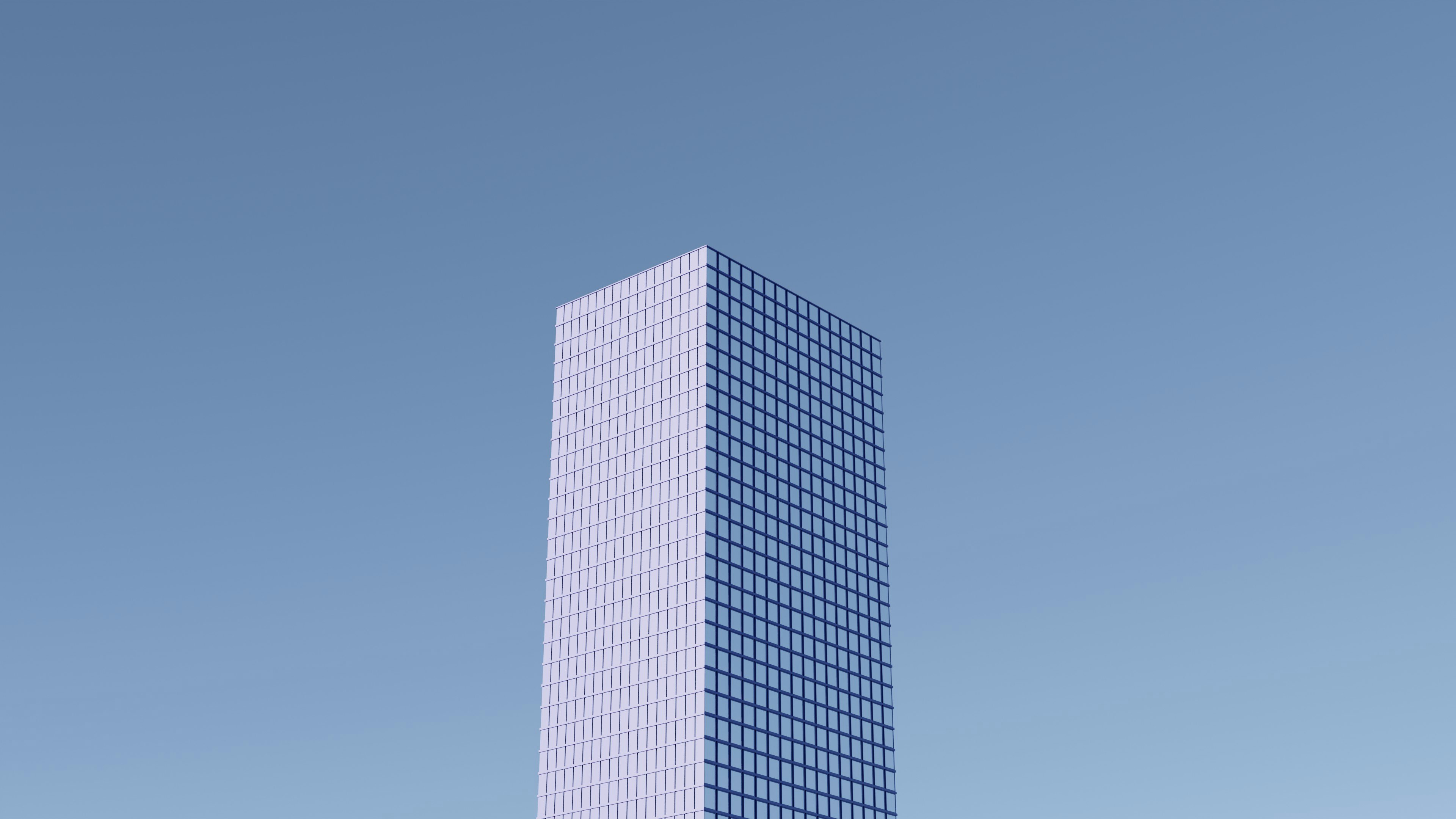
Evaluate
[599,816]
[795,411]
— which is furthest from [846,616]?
[599,816]

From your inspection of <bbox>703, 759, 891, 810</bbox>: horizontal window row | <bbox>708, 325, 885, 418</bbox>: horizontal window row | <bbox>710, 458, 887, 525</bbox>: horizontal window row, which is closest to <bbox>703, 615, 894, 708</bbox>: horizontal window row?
<bbox>703, 759, 891, 810</bbox>: horizontal window row

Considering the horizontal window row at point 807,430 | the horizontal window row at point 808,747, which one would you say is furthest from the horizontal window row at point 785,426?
the horizontal window row at point 808,747

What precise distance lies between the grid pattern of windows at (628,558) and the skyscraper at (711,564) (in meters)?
0.20

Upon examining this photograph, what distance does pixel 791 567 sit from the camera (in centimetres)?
16725

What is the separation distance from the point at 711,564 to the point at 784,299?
114ft

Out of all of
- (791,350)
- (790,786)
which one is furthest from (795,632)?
(791,350)

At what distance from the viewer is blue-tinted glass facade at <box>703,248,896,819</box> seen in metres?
156

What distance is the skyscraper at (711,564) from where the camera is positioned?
509 feet

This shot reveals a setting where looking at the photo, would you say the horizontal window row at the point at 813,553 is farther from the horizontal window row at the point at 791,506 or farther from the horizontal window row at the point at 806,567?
the horizontal window row at the point at 791,506

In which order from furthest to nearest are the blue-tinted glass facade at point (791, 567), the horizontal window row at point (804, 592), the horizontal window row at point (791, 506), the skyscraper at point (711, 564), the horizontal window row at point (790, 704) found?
the horizontal window row at point (791, 506), the horizontal window row at point (804, 592), the blue-tinted glass facade at point (791, 567), the skyscraper at point (711, 564), the horizontal window row at point (790, 704)

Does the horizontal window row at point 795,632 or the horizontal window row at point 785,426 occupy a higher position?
the horizontal window row at point 785,426

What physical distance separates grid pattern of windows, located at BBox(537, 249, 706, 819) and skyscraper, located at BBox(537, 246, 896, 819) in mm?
199

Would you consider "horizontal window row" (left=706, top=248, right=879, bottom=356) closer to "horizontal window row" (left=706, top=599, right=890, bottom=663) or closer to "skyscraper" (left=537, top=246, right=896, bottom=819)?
"skyscraper" (left=537, top=246, right=896, bottom=819)

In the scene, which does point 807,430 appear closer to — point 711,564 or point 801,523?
point 801,523
